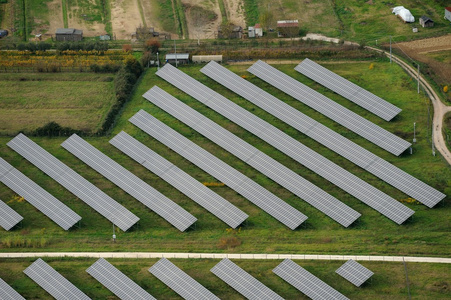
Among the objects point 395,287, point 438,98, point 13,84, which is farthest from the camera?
point 13,84

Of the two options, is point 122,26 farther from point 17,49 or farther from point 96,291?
point 96,291

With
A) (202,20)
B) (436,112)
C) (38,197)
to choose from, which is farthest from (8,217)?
(436,112)

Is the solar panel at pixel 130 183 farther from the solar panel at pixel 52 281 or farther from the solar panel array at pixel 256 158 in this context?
the solar panel at pixel 52 281

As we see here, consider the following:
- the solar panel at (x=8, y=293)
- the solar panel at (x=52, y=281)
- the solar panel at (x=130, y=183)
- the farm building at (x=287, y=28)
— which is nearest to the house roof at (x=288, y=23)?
the farm building at (x=287, y=28)

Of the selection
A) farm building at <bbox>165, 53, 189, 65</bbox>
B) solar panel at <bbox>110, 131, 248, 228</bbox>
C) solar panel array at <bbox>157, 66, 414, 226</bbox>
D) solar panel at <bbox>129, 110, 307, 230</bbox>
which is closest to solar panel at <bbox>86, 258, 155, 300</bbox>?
solar panel at <bbox>110, 131, 248, 228</bbox>

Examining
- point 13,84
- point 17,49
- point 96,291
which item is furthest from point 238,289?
point 17,49

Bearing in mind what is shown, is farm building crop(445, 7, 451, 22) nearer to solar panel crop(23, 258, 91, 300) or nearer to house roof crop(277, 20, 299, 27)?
house roof crop(277, 20, 299, 27)

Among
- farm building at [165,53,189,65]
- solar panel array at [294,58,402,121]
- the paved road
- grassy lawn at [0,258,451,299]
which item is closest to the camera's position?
grassy lawn at [0,258,451,299]
